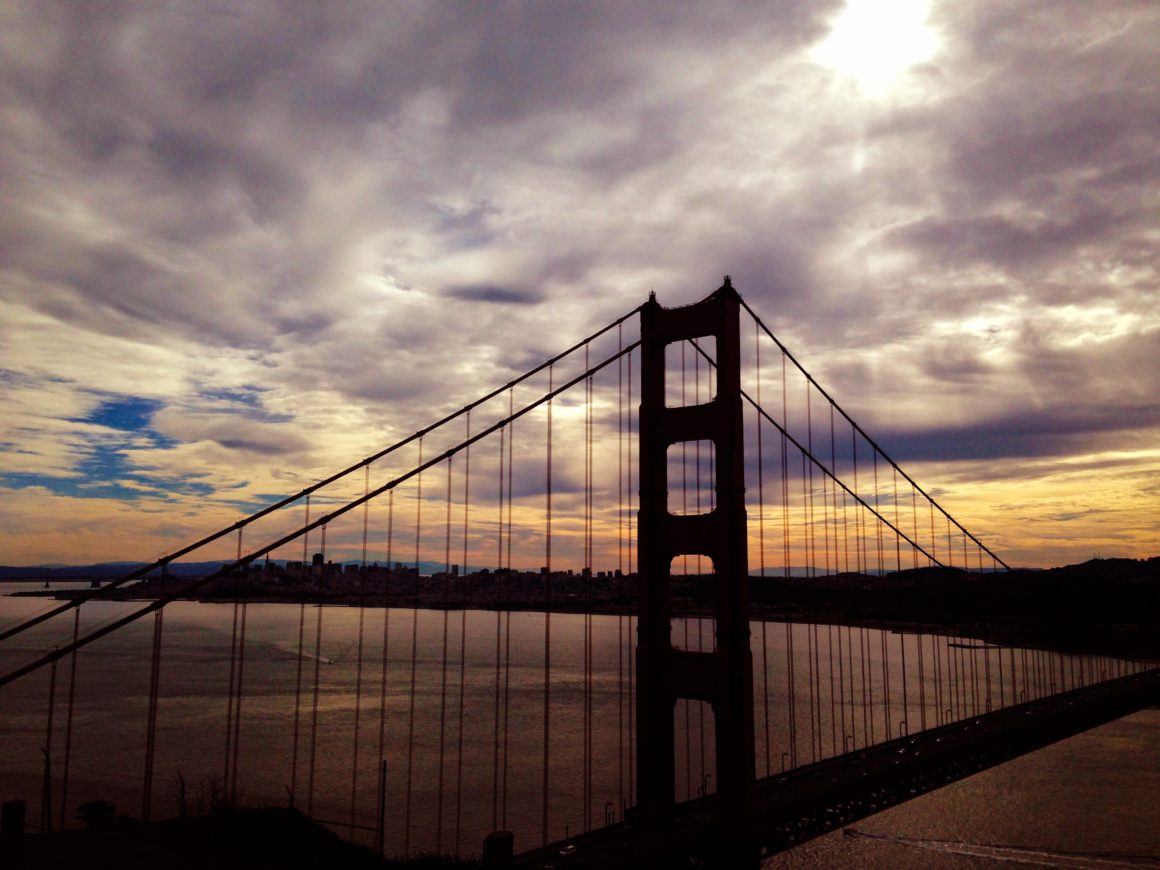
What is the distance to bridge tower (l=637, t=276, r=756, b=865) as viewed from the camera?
60.9 ft

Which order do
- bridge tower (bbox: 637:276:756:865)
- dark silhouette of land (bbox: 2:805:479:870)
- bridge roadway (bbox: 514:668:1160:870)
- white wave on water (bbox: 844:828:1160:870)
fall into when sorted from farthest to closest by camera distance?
white wave on water (bbox: 844:828:1160:870)
bridge tower (bbox: 637:276:756:865)
bridge roadway (bbox: 514:668:1160:870)
dark silhouette of land (bbox: 2:805:479:870)

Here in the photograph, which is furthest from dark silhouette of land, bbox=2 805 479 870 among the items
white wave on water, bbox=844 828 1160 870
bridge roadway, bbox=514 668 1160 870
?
white wave on water, bbox=844 828 1160 870

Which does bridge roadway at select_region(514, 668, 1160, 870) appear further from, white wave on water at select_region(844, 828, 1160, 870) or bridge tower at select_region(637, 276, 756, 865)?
white wave on water at select_region(844, 828, 1160, 870)

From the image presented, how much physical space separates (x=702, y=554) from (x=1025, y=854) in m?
22.8

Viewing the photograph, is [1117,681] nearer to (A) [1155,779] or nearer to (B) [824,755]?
(A) [1155,779]

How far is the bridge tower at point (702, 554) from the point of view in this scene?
18.6m

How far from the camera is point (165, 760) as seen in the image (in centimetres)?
4300

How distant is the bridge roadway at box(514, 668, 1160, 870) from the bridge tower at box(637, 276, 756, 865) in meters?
1.03

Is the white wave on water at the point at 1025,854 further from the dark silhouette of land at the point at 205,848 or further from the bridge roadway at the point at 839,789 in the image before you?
the dark silhouette of land at the point at 205,848

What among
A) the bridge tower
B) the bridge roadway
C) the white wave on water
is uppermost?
the bridge tower

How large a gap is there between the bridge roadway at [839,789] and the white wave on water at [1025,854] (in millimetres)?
3006

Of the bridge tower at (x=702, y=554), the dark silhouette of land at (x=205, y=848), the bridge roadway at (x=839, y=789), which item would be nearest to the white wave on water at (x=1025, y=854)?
the bridge roadway at (x=839, y=789)

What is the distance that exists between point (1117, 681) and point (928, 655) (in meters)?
48.6

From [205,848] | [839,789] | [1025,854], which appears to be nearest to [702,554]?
[839,789]
